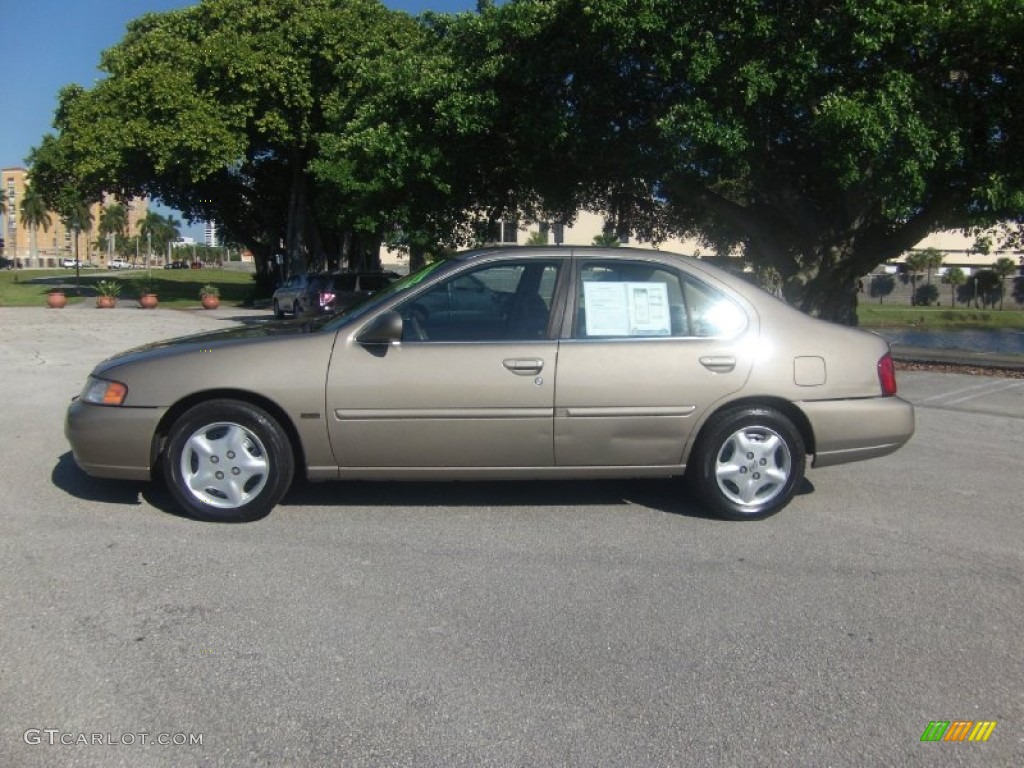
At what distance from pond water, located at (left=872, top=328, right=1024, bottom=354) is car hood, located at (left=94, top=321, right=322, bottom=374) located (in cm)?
1559

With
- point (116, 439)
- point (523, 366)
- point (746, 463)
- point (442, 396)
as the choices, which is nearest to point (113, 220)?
point (116, 439)

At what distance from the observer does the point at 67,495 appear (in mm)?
5871

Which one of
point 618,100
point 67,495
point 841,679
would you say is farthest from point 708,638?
point 618,100

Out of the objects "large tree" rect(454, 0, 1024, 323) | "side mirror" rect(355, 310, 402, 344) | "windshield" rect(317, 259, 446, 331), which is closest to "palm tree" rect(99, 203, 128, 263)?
"large tree" rect(454, 0, 1024, 323)

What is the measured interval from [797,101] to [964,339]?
1262cm

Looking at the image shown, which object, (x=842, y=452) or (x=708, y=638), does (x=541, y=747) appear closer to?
(x=708, y=638)

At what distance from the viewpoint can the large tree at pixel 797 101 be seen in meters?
11.0

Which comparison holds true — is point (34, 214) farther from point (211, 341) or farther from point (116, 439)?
point (116, 439)

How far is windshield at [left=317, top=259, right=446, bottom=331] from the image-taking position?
17.6 ft

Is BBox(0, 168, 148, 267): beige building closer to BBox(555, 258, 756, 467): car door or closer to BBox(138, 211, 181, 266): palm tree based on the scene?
BBox(138, 211, 181, 266): palm tree

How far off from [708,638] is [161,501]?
360 cm

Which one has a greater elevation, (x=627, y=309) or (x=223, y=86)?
(x=223, y=86)

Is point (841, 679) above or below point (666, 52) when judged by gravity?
below

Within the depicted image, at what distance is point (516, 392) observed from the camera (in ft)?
17.2
